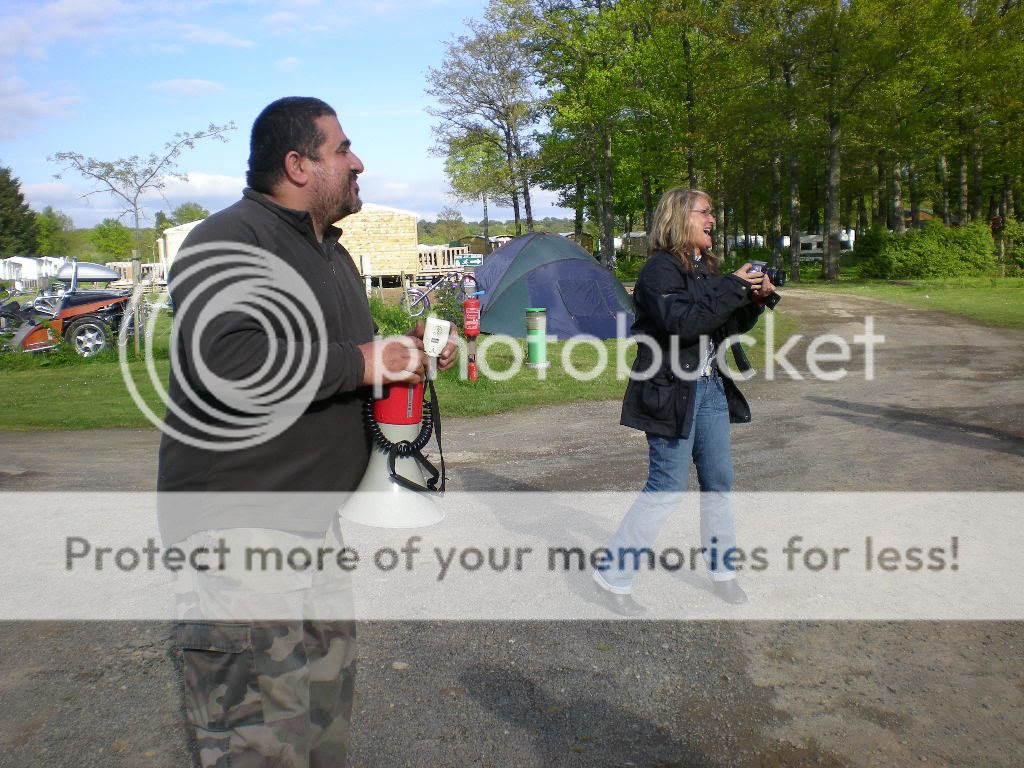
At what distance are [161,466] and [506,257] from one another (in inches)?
611

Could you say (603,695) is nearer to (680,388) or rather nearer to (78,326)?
(680,388)

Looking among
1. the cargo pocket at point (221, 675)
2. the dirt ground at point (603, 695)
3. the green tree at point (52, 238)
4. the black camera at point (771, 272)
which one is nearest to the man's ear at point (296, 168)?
the cargo pocket at point (221, 675)

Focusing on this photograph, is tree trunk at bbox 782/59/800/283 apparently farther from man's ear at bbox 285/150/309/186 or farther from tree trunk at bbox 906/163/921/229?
man's ear at bbox 285/150/309/186

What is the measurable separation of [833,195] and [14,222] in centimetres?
8207

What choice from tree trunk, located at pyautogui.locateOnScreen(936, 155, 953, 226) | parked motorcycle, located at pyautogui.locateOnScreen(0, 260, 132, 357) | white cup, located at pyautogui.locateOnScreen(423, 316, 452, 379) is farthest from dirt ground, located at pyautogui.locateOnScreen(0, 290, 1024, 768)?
tree trunk, located at pyautogui.locateOnScreen(936, 155, 953, 226)

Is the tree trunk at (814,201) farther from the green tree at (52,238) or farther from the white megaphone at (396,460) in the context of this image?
the green tree at (52,238)

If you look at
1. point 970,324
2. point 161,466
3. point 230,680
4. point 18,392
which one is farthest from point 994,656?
point 970,324

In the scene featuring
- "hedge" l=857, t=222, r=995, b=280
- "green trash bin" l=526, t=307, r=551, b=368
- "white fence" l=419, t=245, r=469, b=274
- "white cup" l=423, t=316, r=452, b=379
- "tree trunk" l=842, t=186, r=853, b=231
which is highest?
"tree trunk" l=842, t=186, r=853, b=231

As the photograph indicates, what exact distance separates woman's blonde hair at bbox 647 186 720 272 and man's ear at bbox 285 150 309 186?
2261mm

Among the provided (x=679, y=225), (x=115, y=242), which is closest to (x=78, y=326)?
(x=679, y=225)

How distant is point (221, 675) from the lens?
84.8 inches

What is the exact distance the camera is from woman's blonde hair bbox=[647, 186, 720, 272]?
13.8 feet

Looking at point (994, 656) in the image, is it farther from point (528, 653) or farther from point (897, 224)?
point (897, 224)

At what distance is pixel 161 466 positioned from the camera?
226 centimetres
